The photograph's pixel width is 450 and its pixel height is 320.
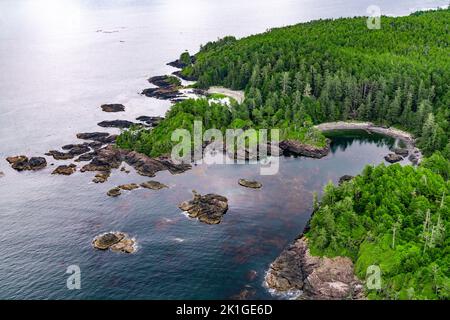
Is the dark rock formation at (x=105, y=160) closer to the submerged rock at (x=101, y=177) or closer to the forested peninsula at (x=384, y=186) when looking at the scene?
the submerged rock at (x=101, y=177)

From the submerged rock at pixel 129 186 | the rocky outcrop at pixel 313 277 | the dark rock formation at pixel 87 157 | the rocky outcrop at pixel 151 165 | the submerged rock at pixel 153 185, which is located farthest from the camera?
the dark rock formation at pixel 87 157

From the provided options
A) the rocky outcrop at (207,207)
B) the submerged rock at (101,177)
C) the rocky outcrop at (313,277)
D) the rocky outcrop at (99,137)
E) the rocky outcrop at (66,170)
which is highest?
the rocky outcrop at (99,137)

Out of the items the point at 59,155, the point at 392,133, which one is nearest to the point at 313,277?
the point at 392,133

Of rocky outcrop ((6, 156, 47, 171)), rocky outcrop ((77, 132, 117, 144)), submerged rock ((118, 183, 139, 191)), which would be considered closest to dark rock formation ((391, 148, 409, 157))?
submerged rock ((118, 183, 139, 191))

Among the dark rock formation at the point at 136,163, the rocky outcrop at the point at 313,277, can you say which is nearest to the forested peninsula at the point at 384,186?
the rocky outcrop at the point at 313,277

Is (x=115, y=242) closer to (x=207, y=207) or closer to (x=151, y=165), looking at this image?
(x=207, y=207)
